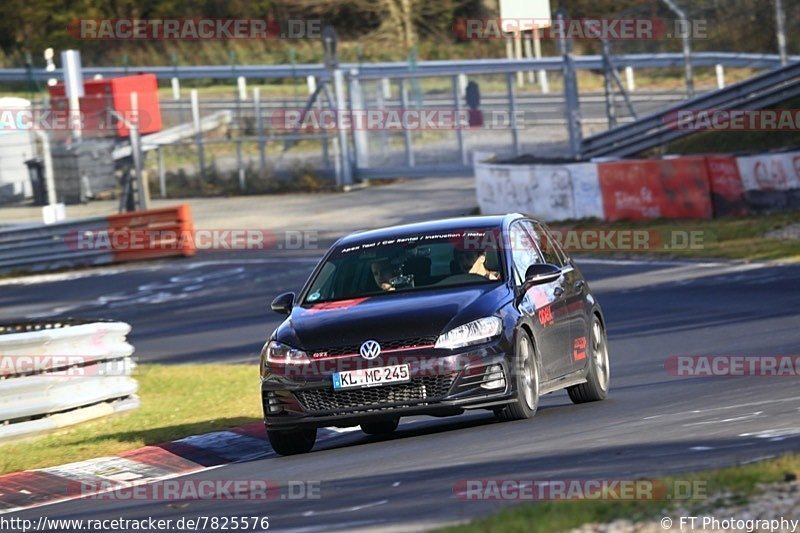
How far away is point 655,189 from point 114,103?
19.8 m

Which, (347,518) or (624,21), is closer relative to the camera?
(347,518)

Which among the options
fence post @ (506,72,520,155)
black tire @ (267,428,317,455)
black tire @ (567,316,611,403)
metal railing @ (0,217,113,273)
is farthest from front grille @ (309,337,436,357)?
fence post @ (506,72,520,155)

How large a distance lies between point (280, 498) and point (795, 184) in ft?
60.5

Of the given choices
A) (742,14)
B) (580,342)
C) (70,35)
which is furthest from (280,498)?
(70,35)

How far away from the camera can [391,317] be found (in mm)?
10711

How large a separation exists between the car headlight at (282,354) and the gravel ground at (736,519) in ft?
13.9

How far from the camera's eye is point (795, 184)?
25656mm

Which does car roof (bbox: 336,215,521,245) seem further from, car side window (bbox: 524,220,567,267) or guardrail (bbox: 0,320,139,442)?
guardrail (bbox: 0,320,139,442)

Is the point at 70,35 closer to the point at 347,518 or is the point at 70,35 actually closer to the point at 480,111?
the point at 480,111

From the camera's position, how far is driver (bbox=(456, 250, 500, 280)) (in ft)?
37.4

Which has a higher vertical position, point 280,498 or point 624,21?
point 624,21

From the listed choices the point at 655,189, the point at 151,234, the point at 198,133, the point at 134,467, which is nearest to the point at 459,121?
the point at 151,234

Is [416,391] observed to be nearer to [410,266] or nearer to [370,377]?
[370,377]

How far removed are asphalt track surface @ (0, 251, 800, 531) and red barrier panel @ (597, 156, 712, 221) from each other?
374 cm
